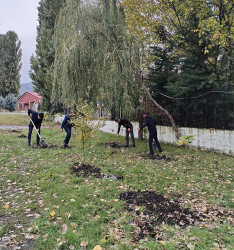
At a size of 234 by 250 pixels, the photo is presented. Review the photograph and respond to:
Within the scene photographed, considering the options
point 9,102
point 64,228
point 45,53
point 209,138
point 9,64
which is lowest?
point 64,228

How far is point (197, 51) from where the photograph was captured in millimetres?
8938

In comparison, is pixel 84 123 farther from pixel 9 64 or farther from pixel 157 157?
pixel 9 64

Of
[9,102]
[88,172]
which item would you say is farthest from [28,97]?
[88,172]

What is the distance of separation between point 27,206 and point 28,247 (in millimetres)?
1154

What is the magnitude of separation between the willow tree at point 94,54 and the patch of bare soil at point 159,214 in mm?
4542

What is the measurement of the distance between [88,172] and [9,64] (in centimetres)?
3415

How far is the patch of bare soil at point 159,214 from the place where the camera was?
9.86 feet

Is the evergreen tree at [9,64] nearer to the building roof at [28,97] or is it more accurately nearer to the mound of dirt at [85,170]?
the building roof at [28,97]

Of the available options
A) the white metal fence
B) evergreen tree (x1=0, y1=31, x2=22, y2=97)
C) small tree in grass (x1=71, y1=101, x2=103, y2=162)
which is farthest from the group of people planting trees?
evergreen tree (x1=0, y1=31, x2=22, y2=97)

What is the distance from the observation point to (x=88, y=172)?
5.34m

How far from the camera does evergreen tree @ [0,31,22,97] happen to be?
32094 mm

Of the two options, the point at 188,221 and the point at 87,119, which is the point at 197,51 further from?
the point at 188,221

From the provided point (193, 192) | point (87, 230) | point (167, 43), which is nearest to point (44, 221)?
point (87, 230)

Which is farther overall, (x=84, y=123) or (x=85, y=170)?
(x=84, y=123)
